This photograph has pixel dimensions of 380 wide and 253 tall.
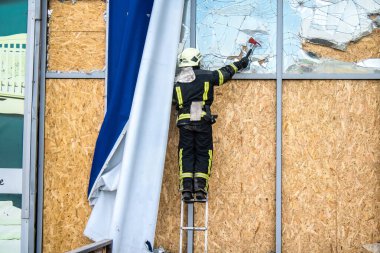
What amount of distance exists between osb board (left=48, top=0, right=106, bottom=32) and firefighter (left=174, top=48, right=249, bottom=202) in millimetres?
1071

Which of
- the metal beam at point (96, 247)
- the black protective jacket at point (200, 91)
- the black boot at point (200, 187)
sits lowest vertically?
the metal beam at point (96, 247)

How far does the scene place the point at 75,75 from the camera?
6.16m

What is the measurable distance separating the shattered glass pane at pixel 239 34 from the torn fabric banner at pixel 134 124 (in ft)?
1.37

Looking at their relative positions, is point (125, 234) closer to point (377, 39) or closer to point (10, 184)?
point (10, 184)

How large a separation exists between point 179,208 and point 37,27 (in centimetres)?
232

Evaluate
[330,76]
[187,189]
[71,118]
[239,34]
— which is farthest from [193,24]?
[187,189]

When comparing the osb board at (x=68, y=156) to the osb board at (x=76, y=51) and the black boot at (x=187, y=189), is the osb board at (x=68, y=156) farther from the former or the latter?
the black boot at (x=187, y=189)

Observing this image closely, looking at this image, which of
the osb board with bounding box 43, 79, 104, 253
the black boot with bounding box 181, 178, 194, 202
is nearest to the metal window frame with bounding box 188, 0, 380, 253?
the black boot with bounding box 181, 178, 194, 202

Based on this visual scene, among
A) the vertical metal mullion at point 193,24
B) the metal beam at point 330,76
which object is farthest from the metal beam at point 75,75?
the metal beam at point 330,76

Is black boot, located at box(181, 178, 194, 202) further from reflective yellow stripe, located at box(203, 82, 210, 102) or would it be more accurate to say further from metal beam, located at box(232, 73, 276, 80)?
metal beam, located at box(232, 73, 276, 80)

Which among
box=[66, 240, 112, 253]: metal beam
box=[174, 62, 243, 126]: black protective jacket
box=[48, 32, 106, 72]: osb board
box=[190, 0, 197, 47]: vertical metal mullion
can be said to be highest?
box=[190, 0, 197, 47]: vertical metal mullion

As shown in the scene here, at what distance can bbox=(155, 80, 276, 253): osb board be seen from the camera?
19.3 feet

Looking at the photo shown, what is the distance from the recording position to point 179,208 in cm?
596

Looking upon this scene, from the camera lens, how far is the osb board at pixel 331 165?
5.80 metres
